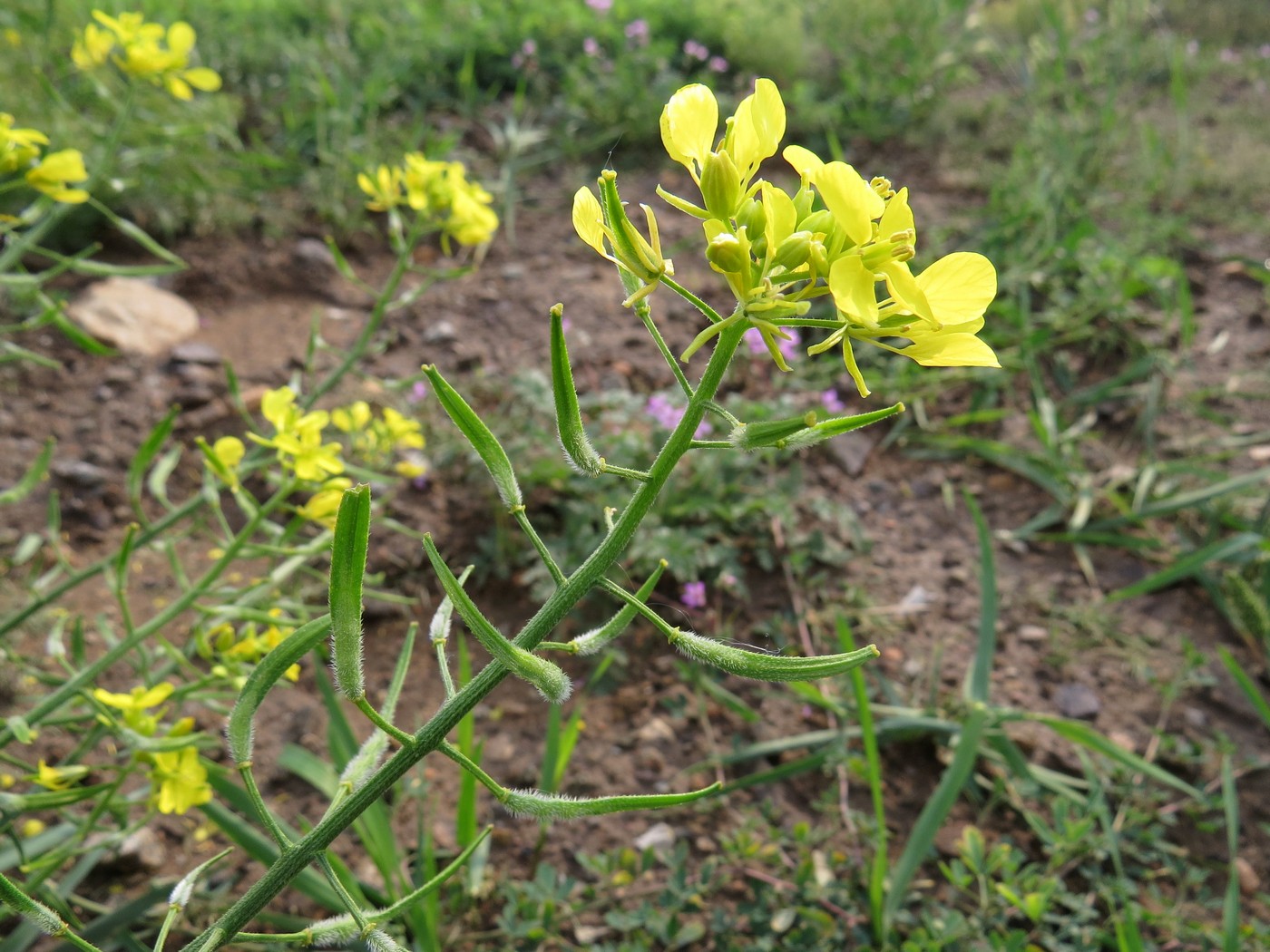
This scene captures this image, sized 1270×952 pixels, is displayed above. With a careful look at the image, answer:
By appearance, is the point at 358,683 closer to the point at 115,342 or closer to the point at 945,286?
the point at 945,286

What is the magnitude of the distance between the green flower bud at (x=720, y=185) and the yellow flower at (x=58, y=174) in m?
1.11

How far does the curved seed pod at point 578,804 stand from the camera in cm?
69

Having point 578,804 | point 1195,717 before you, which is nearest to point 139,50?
point 578,804

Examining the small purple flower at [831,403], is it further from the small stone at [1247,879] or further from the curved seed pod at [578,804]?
the curved seed pod at [578,804]

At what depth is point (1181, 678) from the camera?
1826mm

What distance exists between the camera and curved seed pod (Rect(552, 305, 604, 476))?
0.64m

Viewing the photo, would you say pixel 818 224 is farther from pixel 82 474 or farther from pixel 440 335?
pixel 440 335

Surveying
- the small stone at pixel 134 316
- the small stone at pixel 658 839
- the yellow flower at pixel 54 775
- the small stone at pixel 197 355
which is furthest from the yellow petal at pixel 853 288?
the small stone at pixel 134 316

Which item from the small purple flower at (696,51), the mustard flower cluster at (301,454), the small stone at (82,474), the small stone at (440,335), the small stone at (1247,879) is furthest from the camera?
the small purple flower at (696,51)

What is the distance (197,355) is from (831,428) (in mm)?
2252

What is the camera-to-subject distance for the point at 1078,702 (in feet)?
5.99

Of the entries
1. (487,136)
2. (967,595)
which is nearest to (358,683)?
(967,595)

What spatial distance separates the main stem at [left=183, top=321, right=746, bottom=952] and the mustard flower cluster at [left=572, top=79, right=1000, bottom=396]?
0.05 metres

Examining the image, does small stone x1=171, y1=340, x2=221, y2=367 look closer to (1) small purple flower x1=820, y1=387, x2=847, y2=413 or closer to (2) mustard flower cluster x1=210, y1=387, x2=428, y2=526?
(2) mustard flower cluster x1=210, y1=387, x2=428, y2=526
